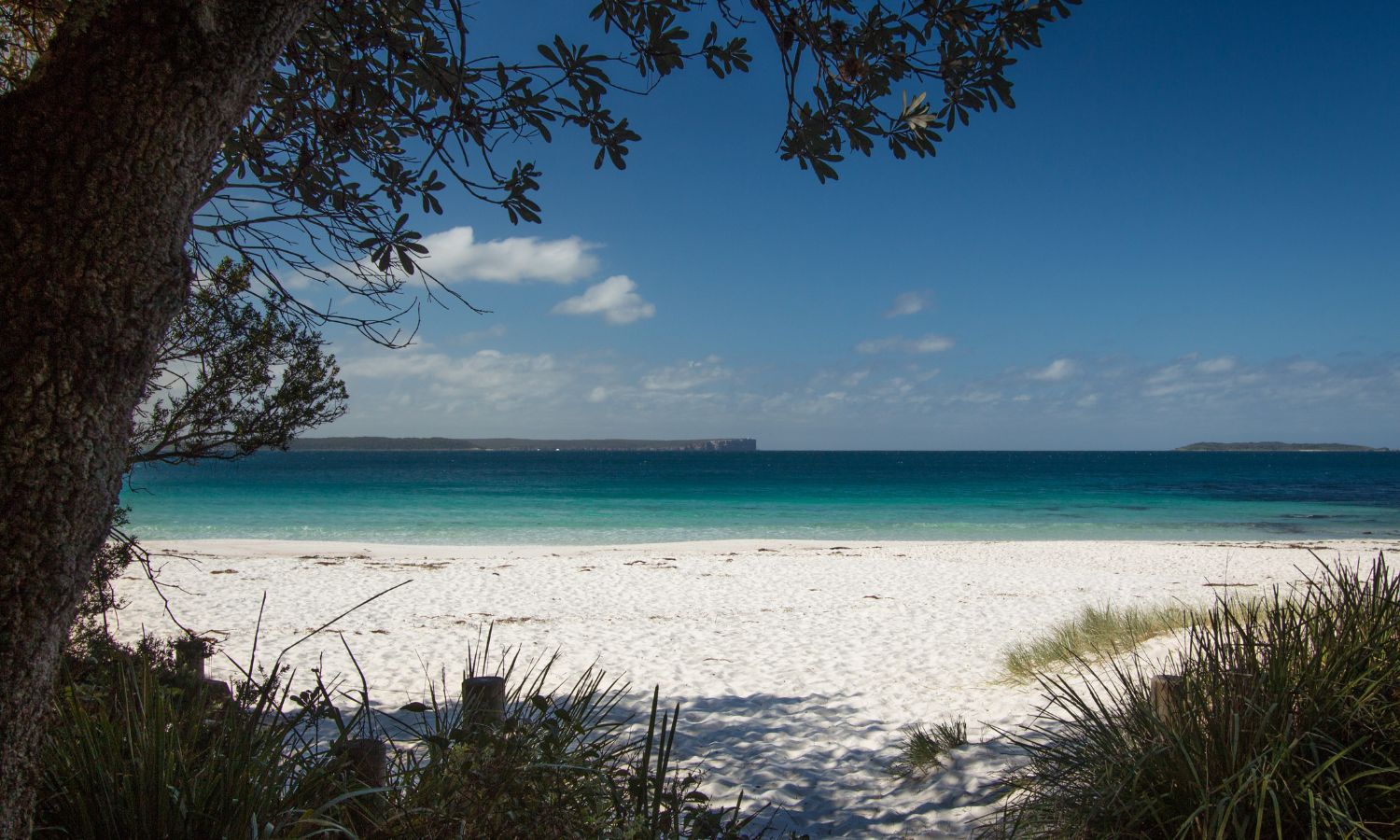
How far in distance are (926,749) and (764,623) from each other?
16.9 feet

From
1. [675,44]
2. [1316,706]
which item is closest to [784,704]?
[1316,706]

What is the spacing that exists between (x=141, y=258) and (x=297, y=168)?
2.44 metres

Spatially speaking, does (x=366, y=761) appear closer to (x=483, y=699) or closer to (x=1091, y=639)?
(x=483, y=699)

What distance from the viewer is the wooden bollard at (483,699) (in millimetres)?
2811

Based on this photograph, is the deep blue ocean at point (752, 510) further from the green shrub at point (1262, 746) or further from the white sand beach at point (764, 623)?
the green shrub at point (1262, 746)

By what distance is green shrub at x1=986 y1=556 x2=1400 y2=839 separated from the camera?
2467 millimetres

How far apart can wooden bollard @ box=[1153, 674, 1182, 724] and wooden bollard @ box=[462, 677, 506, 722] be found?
2.44m

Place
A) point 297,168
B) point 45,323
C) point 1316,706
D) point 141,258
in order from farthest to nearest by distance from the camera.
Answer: point 297,168 → point 1316,706 → point 141,258 → point 45,323

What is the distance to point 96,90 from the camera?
1610mm

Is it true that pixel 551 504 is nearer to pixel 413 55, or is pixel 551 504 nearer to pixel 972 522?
pixel 972 522

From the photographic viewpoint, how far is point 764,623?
9719mm

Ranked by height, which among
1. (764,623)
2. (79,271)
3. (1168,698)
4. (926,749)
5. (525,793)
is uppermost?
(79,271)

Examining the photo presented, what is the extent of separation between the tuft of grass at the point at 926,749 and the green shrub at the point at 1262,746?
1.50m

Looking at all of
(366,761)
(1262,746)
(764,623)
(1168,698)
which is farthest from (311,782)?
(764,623)
